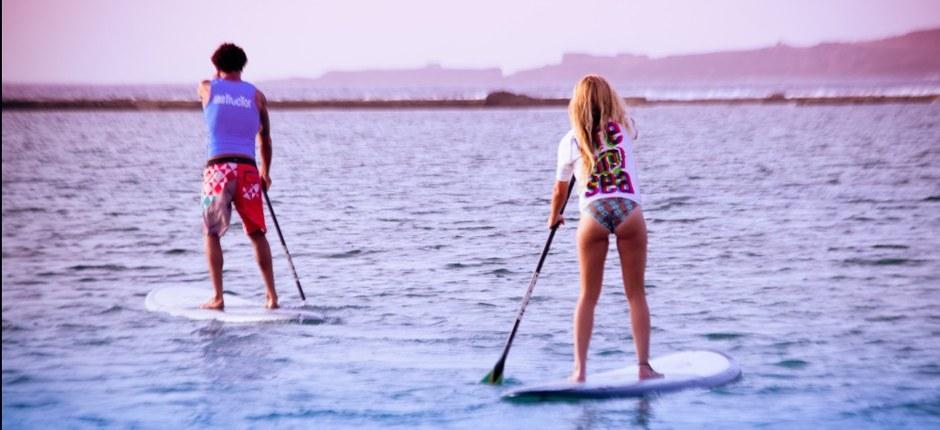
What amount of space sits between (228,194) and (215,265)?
59cm

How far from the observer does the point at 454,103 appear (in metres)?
122

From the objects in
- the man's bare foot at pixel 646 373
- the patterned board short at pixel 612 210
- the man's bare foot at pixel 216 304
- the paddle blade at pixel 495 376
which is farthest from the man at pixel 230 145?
the man's bare foot at pixel 646 373

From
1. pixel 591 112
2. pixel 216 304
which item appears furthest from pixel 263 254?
pixel 591 112

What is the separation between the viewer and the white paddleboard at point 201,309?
365 inches

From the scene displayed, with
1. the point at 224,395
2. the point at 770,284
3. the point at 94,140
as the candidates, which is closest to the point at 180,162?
the point at 94,140

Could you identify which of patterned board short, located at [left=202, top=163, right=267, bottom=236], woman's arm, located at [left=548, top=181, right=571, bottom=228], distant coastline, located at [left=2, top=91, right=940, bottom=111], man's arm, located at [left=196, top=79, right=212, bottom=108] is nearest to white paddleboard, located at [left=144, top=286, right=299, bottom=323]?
patterned board short, located at [left=202, top=163, right=267, bottom=236]

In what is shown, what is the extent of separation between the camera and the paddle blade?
23.7ft

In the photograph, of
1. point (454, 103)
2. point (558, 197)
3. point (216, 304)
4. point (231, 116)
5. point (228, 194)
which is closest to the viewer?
point (558, 197)

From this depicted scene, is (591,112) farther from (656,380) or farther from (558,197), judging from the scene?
(656,380)

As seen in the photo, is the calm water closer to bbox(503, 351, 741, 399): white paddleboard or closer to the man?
bbox(503, 351, 741, 399): white paddleboard

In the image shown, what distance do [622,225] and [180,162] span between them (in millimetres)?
33437

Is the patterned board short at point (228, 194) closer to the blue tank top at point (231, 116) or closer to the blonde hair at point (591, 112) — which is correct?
the blue tank top at point (231, 116)

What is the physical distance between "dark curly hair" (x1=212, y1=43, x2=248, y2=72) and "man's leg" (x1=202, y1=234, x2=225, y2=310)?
4.13 feet

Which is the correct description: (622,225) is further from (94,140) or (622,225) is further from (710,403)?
(94,140)
